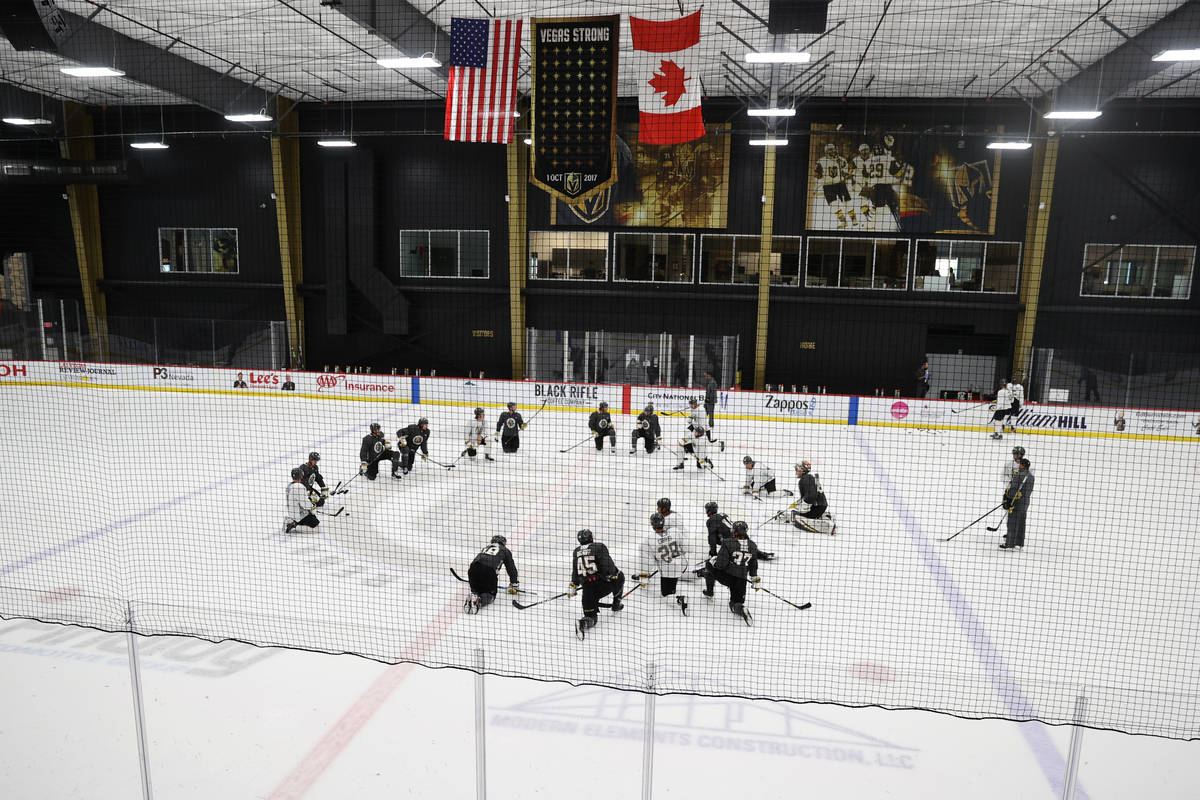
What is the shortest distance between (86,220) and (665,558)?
77.1 ft

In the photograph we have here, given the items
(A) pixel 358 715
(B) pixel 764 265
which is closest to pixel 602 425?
(B) pixel 764 265

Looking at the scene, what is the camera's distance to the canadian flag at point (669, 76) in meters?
7.41

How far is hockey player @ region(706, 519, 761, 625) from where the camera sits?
6.54m

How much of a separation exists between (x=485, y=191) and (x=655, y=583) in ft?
51.4

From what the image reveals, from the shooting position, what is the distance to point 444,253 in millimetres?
21047

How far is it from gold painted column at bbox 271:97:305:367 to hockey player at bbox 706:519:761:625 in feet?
59.7

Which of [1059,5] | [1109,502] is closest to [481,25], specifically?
[1059,5]

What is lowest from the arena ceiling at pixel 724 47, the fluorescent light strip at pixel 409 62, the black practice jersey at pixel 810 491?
the black practice jersey at pixel 810 491

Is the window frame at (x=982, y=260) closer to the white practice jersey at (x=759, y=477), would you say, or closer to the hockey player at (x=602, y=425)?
the hockey player at (x=602, y=425)

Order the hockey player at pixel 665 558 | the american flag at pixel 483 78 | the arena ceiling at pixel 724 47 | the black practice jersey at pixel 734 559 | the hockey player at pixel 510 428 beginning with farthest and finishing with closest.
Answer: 1. the hockey player at pixel 510 428
2. the arena ceiling at pixel 724 47
3. the american flag at pixel 483 78
4. the hockey player at pixel 665 558
5. the black practice jersey at pixel 734 559

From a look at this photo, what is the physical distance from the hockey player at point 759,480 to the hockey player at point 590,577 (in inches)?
176

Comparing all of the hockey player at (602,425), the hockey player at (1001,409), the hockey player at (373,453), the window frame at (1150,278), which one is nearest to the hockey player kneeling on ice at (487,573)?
Result: the hockey player at (373,453)

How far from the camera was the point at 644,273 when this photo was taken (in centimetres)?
2008

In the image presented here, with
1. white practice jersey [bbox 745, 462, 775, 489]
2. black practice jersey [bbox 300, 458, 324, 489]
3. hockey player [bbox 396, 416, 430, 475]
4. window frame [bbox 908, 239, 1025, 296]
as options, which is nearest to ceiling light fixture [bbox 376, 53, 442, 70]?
hockey player [bbox 396, 416, 430, 475]
